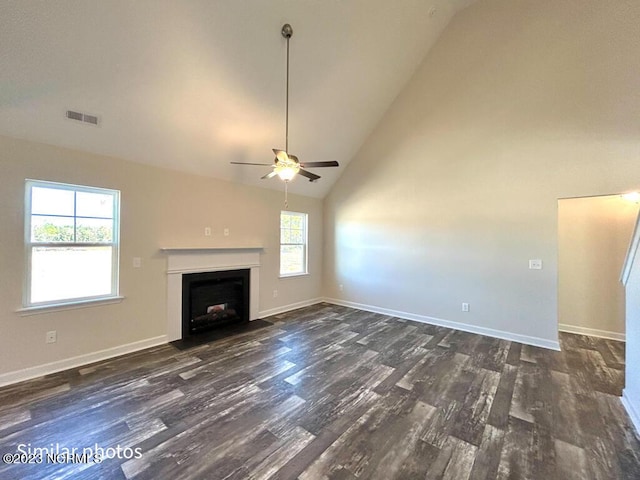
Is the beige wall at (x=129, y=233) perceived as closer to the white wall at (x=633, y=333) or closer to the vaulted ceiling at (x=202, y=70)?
the vaulted ceiling at (x=202, y=70)

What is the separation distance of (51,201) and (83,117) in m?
1.04

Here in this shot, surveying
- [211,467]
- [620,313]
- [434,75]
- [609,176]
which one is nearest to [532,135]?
[609,176]

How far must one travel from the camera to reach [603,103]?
334 cm

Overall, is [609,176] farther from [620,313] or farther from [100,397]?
[100,397]

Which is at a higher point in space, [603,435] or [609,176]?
→ [609,176]

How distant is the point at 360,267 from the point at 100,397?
4.50 m

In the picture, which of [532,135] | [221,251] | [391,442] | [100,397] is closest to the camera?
[391,442]

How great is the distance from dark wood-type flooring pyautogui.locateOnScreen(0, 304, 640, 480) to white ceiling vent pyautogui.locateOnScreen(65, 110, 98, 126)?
110 inches

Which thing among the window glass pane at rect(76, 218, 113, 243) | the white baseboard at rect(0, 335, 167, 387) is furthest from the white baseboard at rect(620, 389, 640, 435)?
the window glass pane at rect(76, 218, 113, 243)

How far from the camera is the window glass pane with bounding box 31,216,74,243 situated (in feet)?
9.61

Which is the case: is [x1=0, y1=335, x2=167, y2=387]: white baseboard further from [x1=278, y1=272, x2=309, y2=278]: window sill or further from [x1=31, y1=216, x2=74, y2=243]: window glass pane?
[x1=278, y1=272, x2=309, y2=278]: window sill

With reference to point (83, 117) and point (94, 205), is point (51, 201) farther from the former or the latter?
point (83, 117)

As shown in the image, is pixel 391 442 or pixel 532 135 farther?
pixel 532 135

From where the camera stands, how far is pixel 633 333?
2299 millimetres
